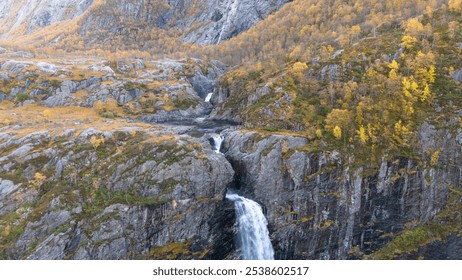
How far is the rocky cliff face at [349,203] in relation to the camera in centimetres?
4362

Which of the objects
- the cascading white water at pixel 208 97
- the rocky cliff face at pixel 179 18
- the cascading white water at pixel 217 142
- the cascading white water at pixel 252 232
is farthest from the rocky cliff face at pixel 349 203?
the rocky cliff face at pixel 179 18

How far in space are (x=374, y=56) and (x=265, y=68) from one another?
2801 centimetres

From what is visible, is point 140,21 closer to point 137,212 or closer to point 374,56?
point 374,56

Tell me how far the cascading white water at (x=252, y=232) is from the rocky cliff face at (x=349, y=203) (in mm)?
1313

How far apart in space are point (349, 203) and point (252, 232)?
48.7ft

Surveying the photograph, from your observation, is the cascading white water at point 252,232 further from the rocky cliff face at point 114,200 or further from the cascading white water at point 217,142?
the cascading white water at point 217,142

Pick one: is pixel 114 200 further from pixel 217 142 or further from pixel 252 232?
pixel 217 142

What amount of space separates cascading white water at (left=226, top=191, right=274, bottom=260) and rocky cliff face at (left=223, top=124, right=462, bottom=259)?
1313mm

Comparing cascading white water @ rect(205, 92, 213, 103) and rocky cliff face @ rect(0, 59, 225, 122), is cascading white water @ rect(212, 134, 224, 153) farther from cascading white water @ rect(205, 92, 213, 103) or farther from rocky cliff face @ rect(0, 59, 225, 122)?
cascading white water @ rect(205, 92, 213, 103)

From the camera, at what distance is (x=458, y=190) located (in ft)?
147

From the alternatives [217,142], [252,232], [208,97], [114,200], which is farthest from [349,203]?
[208,97]

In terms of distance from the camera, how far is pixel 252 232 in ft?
139

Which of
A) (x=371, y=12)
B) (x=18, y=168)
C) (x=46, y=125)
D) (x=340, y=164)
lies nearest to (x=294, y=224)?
(x=340, y=164)

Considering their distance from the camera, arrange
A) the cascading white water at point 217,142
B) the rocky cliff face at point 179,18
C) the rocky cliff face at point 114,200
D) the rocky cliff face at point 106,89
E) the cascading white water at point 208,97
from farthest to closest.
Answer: the rocky cliff face at point 179,18 → the cascading white water at point 208,97 → the rocky cliff face at point 106,89 → the cascading white water at point 217,142 → the rocky cliff face at point 114,200
